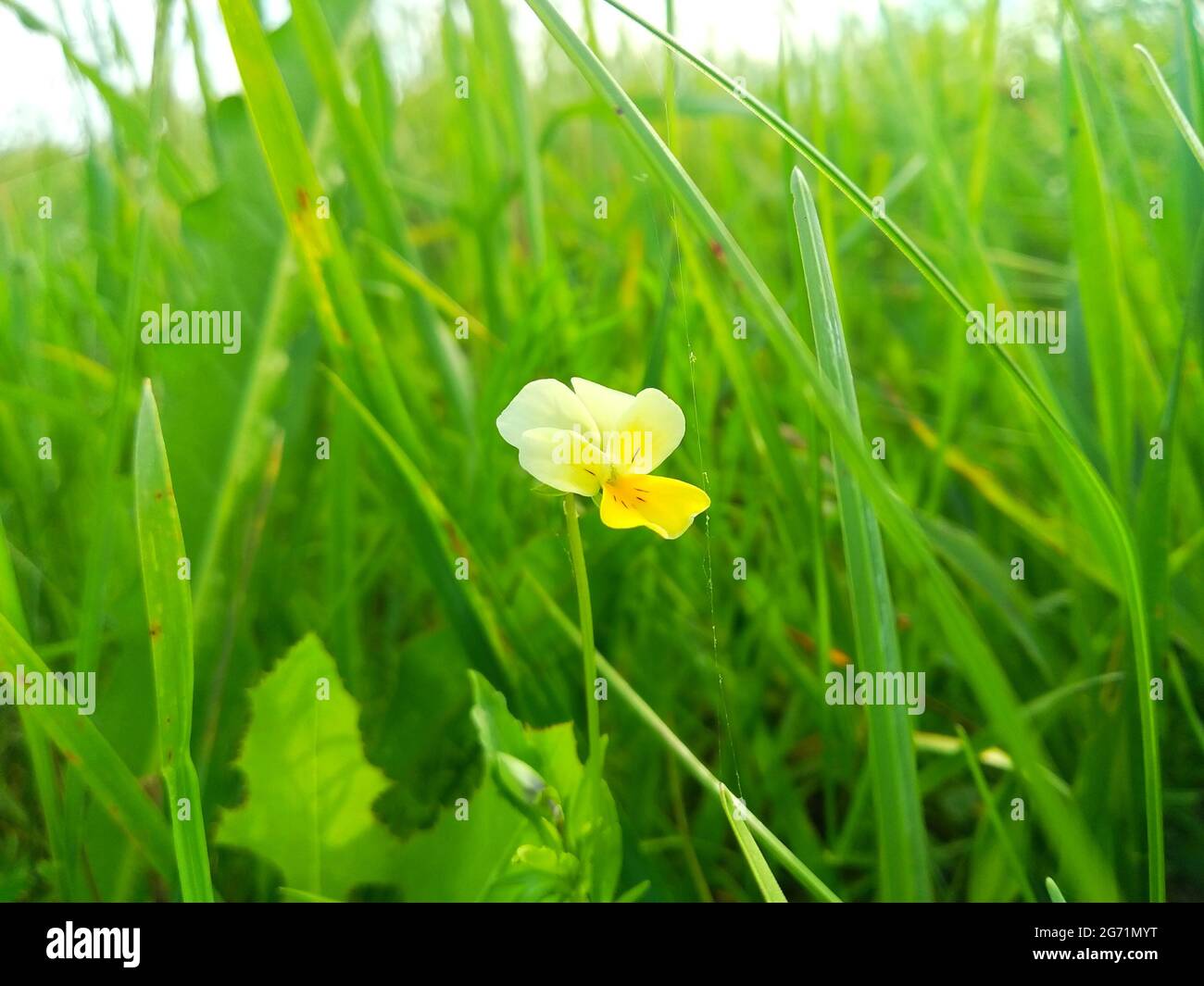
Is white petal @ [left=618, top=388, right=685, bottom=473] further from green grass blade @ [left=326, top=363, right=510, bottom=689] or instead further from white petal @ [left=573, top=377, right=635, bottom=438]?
green grass blade @ [left=326, top=363, right=510, bottom=689]

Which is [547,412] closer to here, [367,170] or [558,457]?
[558,457]

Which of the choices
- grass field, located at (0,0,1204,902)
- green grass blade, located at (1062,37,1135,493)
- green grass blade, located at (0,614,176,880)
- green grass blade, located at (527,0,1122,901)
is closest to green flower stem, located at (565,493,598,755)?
grass field, located at (0,0,1204,902)

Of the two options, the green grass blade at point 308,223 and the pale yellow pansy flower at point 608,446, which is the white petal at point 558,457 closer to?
the pale yellow pansy flower at point 608,446

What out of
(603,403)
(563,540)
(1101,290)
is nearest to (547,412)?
(603,403)

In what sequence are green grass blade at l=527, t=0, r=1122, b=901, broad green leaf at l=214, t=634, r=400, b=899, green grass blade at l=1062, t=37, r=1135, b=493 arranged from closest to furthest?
green grass blade at l=527, t=0, r=1122, b=901, broad green leaf at l=214, t=634, r=400, b=899, green grass blade at l=1062, t=37, r=1135, b=493

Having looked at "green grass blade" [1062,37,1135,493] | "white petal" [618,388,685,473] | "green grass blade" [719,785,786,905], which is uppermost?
"green grass blade" [1062,37,1135,493]

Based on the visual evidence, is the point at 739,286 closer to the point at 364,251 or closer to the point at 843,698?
the point at 843,698
